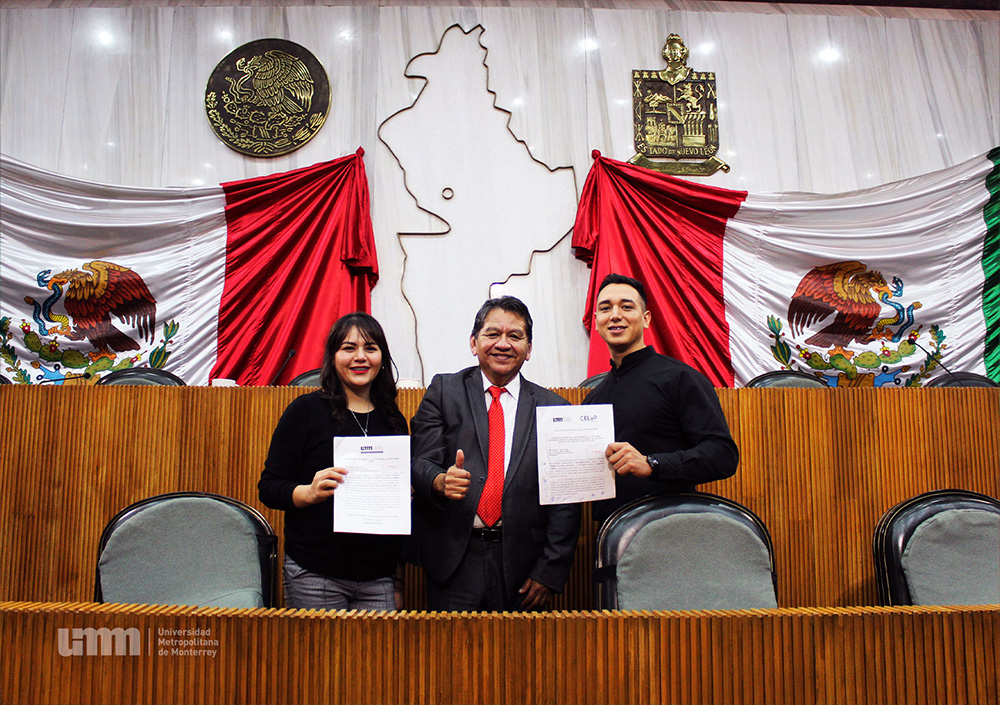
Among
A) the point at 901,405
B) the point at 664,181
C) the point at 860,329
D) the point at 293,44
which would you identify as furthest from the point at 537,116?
the point at 901,405

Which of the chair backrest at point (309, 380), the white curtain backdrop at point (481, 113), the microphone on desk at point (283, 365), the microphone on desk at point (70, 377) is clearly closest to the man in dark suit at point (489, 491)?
the chair backrest at point (309, 380)

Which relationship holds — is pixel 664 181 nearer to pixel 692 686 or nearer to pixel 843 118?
pixel 843 118

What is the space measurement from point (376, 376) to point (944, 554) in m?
1.39

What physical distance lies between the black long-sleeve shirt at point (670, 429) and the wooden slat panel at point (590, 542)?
493mm

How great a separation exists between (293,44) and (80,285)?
5.99 feet

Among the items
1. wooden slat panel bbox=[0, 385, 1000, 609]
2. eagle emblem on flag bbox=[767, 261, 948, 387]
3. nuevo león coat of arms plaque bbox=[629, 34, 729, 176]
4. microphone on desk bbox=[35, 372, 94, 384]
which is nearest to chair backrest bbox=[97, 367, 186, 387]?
wooden slat panel bbox=[0, 385, 1000, 609]

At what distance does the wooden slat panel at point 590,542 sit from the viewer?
205cm

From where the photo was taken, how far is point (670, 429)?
167 centimetres

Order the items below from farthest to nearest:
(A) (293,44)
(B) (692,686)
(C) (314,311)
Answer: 1. (A) (293,44)
2. (C) (314,311)
3. (B) (692,686)

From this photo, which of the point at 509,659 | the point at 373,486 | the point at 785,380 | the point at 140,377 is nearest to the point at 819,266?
the point at 785,380

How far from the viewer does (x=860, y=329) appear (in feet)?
12.4

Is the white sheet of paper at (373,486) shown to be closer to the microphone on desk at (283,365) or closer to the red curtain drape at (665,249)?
the microphone on desk at (283,365)

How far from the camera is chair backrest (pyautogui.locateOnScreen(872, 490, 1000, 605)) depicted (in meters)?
1.53

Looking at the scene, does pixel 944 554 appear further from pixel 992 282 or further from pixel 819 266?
pixel 992 282
